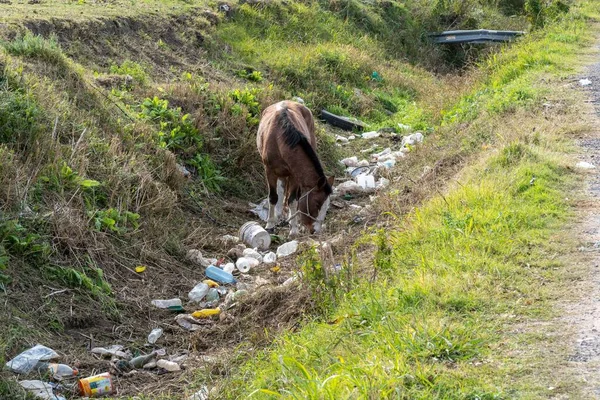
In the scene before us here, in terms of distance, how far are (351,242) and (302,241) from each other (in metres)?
1.12

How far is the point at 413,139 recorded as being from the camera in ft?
46.6

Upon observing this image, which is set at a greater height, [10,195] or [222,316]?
[10,195]

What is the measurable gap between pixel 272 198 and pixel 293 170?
865mm

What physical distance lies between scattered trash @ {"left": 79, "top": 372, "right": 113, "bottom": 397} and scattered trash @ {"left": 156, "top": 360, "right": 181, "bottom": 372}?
1.90 feet

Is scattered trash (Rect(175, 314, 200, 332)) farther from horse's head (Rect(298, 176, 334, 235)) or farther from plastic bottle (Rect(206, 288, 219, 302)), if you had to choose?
horse's head (Rect(298, 176, 334, 235))

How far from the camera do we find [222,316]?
7.66m

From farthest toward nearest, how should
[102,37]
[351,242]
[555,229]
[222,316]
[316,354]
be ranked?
[102,37] → [351,242] → [222,316] → [555,229] → [316,354]

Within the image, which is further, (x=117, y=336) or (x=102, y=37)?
(x=102, y=37)

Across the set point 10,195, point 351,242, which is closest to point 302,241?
point 351,242

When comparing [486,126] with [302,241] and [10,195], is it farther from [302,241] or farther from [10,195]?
[10,195]

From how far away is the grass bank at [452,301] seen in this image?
4.67 m

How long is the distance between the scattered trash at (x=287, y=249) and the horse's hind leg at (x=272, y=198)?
1.22 m

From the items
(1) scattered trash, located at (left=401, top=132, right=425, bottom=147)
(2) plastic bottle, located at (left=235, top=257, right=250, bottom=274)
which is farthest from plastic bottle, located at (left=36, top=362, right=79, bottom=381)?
(1) scattered trash, located at (left=401, top=132, right=425, bottom=147)

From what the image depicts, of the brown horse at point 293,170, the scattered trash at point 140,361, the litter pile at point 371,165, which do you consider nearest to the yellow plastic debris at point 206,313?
the scattered trash at point 140,361
